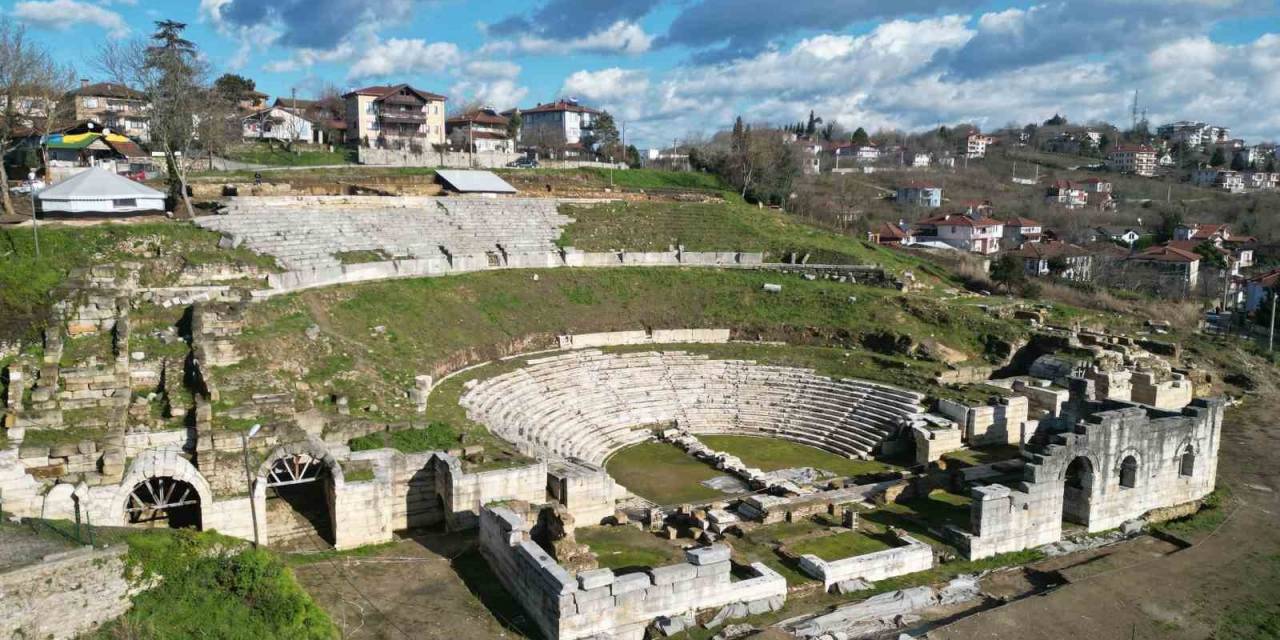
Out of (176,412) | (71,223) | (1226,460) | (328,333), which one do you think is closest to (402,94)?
(71,223)

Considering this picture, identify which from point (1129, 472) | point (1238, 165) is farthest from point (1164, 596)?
point (1238, 165)

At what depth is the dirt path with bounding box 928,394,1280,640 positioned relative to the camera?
53.4ft

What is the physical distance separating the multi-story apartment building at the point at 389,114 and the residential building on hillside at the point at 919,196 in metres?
54.9

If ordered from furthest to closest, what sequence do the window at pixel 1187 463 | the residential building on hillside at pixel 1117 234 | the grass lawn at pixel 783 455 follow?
the residential building on hillside at pixel 1117 234 < the grass lawn at pixel 783 455 < the window at pixel 1187 463

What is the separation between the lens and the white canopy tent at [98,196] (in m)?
Result: 31.8

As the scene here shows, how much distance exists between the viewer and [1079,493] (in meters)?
21.9

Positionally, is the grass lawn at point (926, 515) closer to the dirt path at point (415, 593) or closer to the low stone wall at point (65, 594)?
the dirt path at point (415, 593)

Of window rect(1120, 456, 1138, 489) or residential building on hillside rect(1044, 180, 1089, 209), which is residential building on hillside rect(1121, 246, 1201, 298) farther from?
window rect(1120, 456, 1138, 489)

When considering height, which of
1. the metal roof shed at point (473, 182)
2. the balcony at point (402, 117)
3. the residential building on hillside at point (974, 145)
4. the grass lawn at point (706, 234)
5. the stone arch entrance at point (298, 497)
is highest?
the residential building on hillside at point (974, 145)

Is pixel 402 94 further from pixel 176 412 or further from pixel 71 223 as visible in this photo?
pixel 176 412

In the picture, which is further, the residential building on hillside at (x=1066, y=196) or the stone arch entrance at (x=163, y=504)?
the residential building on hillside at (x=1066, y=196)

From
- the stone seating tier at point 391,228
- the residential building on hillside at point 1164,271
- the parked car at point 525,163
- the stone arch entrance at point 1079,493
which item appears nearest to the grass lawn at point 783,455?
the stone arch entrance at point 1079,493

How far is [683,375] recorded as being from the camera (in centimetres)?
3281

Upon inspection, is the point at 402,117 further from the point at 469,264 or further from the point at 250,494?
the point at 250,494
